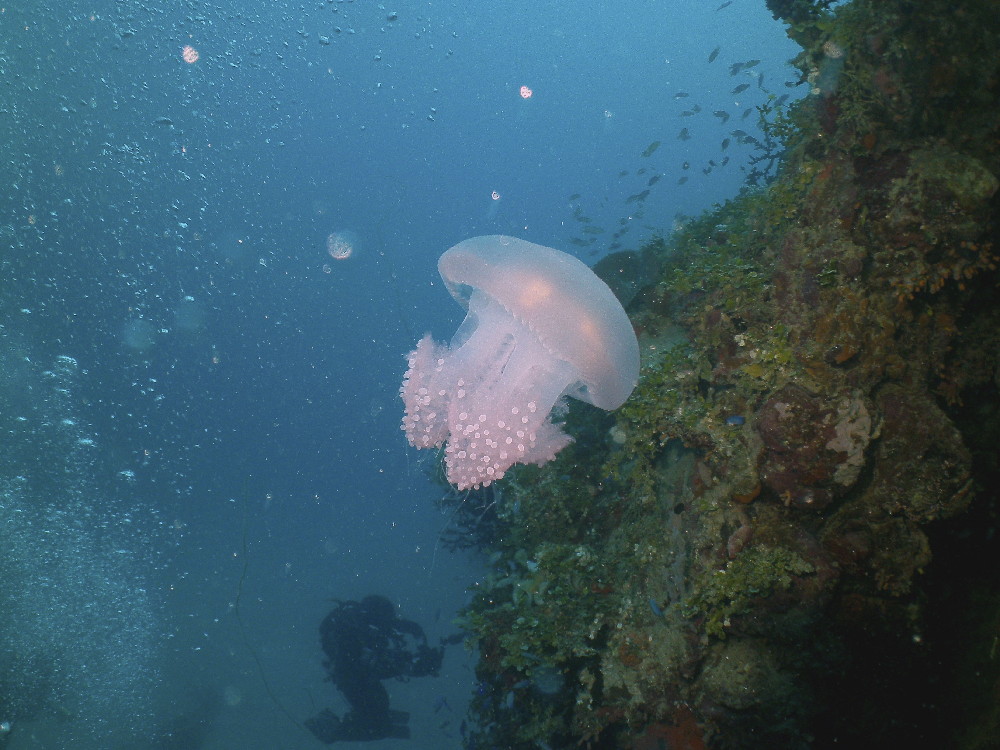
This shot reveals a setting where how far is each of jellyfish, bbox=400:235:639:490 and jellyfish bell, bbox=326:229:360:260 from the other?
50.8 m

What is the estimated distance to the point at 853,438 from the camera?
124 inches

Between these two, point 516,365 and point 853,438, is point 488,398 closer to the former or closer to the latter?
point 516,365

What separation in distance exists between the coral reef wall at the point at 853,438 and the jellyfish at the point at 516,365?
0.77 metres

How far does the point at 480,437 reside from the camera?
12.8 ft

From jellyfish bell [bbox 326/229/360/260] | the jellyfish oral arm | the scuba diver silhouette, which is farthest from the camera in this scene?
jellyfish bell [bbox 326/229/360/260]

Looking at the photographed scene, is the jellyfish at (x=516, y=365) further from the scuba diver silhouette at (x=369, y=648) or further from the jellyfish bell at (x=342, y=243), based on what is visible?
the jellyfish bell at (x=342, y=243)

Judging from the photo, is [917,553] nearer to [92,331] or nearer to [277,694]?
[277,694]

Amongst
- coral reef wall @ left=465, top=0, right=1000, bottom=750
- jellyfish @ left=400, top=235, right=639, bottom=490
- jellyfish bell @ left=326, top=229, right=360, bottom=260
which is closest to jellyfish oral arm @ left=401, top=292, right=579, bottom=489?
jellyfish @ left=400, top=235, right=639, bottom=490

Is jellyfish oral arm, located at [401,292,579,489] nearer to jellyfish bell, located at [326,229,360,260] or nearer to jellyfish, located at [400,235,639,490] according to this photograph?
jellyfish, located at [400,235,639,490]

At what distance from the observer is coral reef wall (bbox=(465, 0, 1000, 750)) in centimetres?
318

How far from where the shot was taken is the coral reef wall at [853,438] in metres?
3.18

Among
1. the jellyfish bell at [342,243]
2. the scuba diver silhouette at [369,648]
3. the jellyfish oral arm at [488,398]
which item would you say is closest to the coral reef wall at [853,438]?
the jellyfish oral arm at [488,398]

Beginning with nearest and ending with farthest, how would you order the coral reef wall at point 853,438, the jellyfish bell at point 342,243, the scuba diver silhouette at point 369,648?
the coral reef wall at point 853,438
the scuba diver silhouette at point 369,648
the jellyfish bell at point 342,243

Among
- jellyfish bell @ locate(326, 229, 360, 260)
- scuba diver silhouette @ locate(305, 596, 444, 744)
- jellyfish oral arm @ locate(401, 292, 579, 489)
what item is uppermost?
jellyfish bell @ locate(326, 229, 360, 260)
